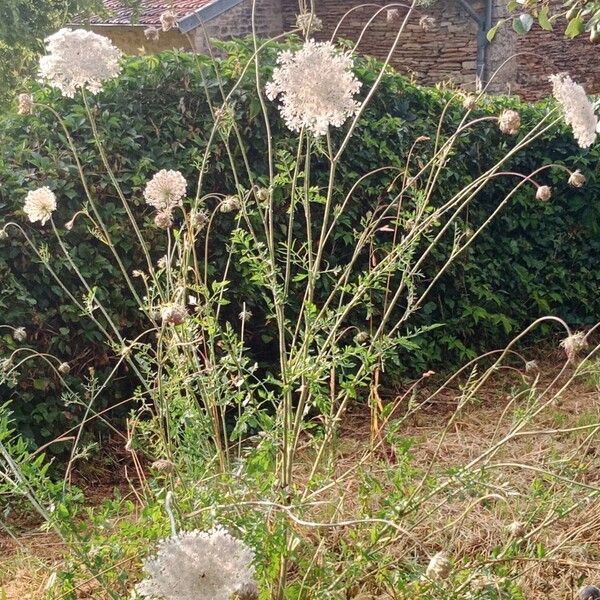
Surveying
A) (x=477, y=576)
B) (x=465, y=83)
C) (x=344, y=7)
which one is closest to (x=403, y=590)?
(x=477, y=576)

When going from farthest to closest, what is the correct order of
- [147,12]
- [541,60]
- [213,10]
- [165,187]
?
[147,12] → [541,60] → [213,10] → [165,187]

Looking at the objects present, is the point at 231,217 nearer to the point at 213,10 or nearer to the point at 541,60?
the point at 213,10

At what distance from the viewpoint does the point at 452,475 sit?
2123 mm

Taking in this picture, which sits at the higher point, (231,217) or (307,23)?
Result: (307,23)

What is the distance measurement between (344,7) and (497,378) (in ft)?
27.8

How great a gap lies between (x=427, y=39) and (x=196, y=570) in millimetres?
11343

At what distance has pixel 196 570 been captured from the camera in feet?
4.76

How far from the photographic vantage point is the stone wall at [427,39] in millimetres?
11578

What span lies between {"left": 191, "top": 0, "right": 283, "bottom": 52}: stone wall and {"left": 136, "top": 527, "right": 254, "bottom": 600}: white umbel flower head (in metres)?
9.95

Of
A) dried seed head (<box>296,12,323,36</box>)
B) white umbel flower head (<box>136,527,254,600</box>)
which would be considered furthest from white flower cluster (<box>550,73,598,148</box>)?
white umbel flower head (<box>136,527,254,600</box>)

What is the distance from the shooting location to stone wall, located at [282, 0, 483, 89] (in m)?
11.6

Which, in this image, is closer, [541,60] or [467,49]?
[541,60]

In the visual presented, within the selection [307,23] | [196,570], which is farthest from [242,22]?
[196,570]

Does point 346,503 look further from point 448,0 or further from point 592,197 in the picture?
point 448,0
